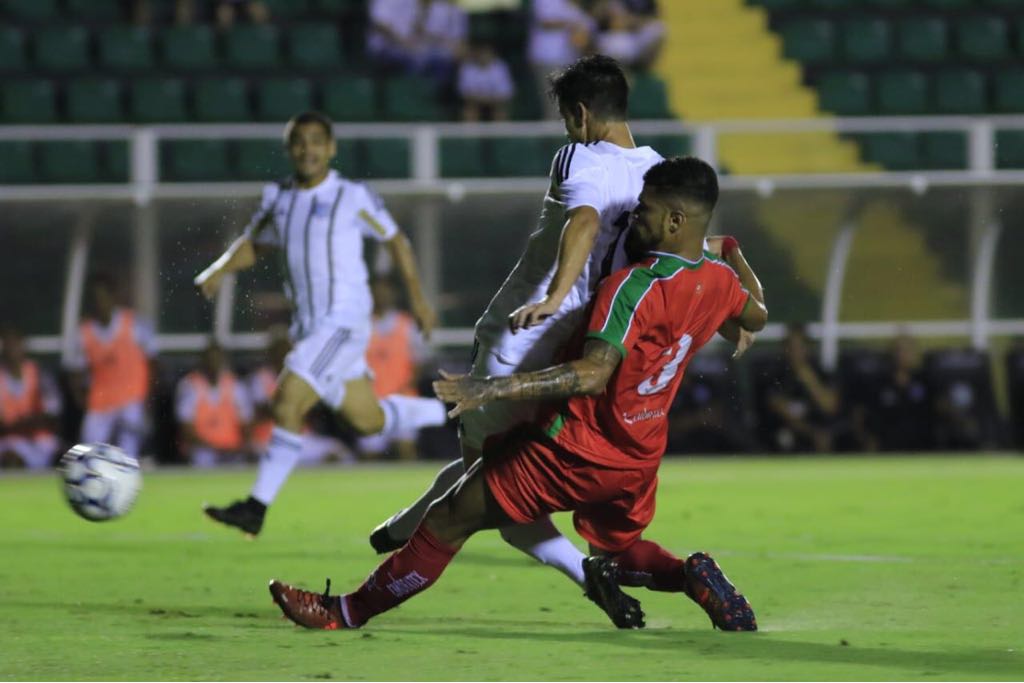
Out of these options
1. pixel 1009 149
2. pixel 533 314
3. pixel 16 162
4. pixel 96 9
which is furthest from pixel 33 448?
pixel 533 314

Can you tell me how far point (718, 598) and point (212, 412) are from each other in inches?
372

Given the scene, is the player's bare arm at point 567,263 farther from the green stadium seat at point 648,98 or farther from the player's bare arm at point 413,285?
the green stadium seat at point 648,98

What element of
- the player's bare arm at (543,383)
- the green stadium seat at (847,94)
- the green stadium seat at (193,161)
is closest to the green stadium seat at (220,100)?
the green stadium seat at (193,161)

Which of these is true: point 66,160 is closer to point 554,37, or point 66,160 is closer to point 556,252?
point 554,37

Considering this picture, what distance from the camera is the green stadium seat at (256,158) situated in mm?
16312

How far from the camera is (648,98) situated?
18.3 metres

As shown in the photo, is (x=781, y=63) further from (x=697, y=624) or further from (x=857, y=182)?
(x=697, y=624)

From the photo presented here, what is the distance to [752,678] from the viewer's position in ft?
16.7

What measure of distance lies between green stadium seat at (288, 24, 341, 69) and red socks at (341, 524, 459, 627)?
513 inches

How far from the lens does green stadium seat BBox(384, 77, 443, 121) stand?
18.1 metres

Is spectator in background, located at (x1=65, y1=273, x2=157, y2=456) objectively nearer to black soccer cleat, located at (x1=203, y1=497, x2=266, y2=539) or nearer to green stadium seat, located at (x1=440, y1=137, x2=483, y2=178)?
green stadium seat, located at (x1=440, y1=137, x2=483, y2=178)

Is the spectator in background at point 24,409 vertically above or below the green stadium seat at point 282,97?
below

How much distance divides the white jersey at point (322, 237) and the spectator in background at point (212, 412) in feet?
17.4

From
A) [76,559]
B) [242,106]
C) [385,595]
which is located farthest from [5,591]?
[242,106]
